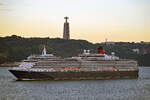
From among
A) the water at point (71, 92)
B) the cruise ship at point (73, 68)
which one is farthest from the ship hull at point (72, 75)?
the water at point (71, 92)

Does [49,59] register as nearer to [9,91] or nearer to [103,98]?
[9,91]

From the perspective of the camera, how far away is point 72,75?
275 ft

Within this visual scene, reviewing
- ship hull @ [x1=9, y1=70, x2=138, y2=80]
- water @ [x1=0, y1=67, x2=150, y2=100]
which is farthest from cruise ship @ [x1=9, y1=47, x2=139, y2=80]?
water @ [x1=0, y1=67, x2=150, y2=100]

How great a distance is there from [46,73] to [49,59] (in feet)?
12.4

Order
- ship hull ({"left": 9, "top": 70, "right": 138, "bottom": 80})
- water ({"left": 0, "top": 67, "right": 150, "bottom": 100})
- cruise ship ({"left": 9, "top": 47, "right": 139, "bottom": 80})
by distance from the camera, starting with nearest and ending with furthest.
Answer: water ({"left": 0, "top": 67, "right": 150, "bottom": 100})
ship hull ({"left": 9, "top": 70, "right": 138, "bottom": 80})
cruise ship ({"left": 9, "top": 47, "right": 139, "bottom": 80})

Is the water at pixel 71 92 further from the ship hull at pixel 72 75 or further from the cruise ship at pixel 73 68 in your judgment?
the cruise ship at pixel 73 68

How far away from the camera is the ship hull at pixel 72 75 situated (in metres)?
80.4

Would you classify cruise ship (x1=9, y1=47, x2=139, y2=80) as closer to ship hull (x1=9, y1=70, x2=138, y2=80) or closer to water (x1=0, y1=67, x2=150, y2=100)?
ship hull (x1=9, y1=70, x2=138, y2=80)

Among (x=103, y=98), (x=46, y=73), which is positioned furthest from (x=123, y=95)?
(x=46, y=73)

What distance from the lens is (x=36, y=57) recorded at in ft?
277

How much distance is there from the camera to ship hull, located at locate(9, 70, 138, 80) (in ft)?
264

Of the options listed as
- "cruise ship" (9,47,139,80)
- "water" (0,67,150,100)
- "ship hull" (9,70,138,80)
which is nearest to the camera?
"water" (0,67,150,100)

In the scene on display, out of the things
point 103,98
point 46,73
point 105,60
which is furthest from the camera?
point 105,60

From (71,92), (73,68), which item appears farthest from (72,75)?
(71,92)
